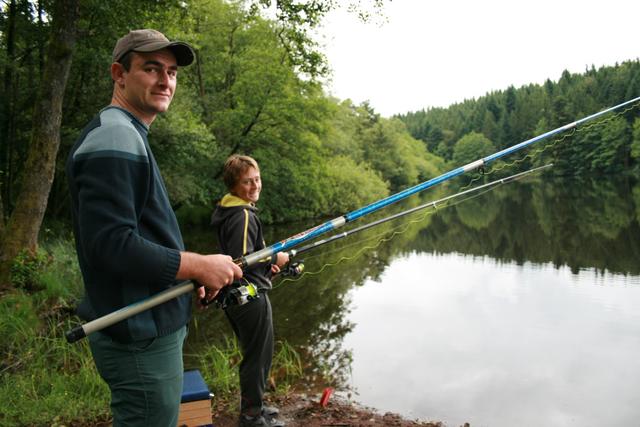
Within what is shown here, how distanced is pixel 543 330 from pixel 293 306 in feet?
13.9

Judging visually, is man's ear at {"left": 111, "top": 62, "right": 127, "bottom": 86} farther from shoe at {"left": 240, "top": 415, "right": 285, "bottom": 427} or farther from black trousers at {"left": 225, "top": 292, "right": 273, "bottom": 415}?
shoe at {"left": 240, "top": 415, "right": 285, "bottom": 427}

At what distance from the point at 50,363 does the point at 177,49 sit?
176 inches

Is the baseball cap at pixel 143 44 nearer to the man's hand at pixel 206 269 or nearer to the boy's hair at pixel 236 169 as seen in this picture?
the man's hand at pixel 206 269

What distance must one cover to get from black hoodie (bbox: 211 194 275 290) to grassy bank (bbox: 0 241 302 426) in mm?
1431

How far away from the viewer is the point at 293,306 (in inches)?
363

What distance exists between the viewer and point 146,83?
1.82 m

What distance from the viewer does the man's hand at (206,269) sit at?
1.69 metres

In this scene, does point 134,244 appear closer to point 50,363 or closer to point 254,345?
point 254,345

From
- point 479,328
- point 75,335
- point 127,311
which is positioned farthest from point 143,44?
point 479,328

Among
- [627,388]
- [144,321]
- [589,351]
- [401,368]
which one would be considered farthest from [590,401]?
[144,321]

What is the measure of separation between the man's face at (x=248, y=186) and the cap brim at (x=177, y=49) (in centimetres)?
155

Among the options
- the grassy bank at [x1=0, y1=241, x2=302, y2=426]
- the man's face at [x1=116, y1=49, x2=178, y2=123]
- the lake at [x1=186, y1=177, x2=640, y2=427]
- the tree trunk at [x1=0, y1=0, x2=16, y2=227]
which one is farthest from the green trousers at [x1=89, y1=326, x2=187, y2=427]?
the tree trunk at [x1=0, y1=0, x2=16, y2=227]

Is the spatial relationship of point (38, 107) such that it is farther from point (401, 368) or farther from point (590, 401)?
point (590, 401)

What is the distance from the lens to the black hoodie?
3377 millimetres
